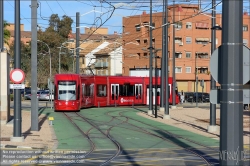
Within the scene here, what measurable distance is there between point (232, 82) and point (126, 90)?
4296 cm

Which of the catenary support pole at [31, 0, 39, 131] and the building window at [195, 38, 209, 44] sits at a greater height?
the building window at [195, 38, 209, 44]

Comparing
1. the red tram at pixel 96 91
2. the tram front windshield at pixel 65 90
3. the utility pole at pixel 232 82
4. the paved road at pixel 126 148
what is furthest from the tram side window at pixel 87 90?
the utility pole at pixel 232 82

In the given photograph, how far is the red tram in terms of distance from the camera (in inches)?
1603

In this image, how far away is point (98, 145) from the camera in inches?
781

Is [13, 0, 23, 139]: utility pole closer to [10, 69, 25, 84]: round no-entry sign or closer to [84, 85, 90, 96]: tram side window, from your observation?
[10, 69, 25, 84]: round no-entry sign

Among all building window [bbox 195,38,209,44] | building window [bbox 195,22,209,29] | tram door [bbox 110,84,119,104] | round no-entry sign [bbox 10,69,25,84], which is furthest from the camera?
building window [bbox 195,38,209,44]

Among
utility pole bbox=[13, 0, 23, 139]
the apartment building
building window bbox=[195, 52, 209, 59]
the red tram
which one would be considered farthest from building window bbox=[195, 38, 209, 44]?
utility pole bbox=[13, 0, 23, 139]

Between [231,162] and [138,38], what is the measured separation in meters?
73.4

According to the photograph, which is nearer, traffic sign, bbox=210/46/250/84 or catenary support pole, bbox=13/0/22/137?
traffic sign, bbox=210/46/250/84

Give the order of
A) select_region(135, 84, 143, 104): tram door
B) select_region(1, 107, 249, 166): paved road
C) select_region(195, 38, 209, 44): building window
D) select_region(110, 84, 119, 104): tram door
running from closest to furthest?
select_region(1, 107, 249, 166): paved road, select_region(110, 84, 119, 104): tram door, select_region(135, 84, 143, 104): tram door, select_region(195, 38, 209, 44): building window

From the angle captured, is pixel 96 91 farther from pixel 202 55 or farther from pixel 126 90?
pixel 202 55

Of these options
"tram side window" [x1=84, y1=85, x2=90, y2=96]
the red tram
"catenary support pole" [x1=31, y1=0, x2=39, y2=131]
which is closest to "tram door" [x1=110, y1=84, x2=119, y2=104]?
the red tram

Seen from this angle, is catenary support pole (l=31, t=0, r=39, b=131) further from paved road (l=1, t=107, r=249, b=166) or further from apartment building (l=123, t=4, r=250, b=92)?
apartment building (l=123, t=4, r=250, b=92)

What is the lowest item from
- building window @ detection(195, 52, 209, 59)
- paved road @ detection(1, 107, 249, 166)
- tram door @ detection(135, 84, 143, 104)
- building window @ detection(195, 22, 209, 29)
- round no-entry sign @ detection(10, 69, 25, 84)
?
paved road @ detection(1, 107, 249, 166)
